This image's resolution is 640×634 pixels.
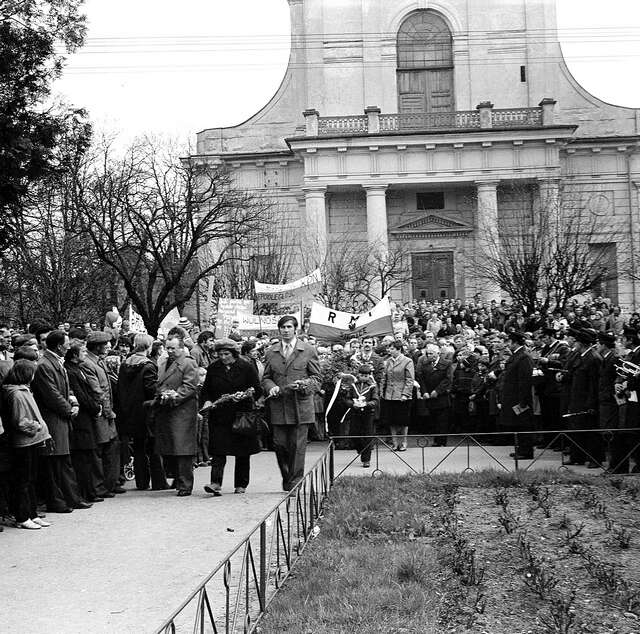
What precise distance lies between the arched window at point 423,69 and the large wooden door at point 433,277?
7.96m

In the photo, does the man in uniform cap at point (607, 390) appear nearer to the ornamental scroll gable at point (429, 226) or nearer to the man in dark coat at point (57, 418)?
the man in dark coat at point (57, 418)

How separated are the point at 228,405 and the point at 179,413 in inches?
28.3

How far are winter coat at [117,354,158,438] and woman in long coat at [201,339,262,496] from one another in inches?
42.7

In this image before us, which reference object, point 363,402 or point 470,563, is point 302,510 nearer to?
point 470,563

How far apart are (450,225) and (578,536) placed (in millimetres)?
37770

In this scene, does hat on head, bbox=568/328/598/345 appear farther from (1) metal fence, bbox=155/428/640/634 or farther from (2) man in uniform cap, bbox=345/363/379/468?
(2) man in uniform cap, bbox=345/363/379/468

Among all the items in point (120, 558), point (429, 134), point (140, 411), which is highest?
point (429, 134)

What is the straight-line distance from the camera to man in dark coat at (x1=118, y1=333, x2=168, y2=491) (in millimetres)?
13297

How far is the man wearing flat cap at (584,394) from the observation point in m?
14.6

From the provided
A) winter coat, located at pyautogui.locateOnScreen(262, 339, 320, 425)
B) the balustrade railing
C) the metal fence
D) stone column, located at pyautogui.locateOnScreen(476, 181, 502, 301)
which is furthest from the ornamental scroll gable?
winter coat, located at pyautogui.locateOnScreen(262, 339, 320, 425)

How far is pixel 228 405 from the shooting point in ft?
40.8

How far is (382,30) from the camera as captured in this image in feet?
158

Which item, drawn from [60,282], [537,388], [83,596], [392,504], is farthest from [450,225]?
[83,596]

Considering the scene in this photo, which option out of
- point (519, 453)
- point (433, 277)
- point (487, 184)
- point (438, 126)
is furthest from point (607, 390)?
point (438, 126)
